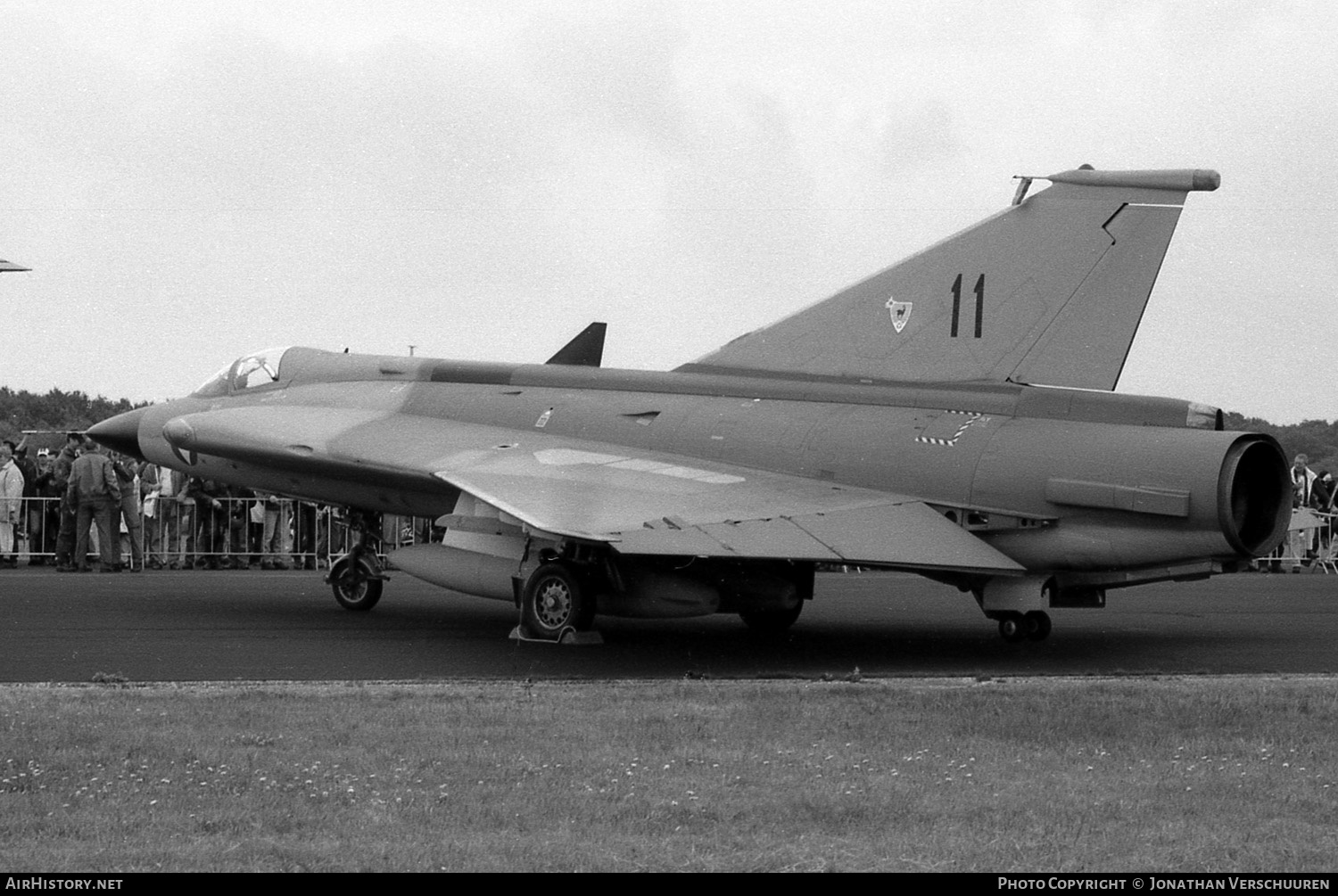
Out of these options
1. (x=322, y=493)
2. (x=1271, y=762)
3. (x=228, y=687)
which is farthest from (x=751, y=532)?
(x=322, y=493)

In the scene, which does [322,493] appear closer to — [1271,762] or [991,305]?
Result: [991,305]

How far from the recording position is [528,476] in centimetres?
1412

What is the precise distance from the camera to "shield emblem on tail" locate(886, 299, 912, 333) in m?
14.6

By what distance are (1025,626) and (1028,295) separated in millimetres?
2894

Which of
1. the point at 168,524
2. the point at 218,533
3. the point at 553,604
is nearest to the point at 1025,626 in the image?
the point at 553,604

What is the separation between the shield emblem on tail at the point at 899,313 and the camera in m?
14.6

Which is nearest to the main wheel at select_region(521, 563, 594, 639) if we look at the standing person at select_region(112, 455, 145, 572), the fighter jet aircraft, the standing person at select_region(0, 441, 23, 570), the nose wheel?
the fighter jet aircraft

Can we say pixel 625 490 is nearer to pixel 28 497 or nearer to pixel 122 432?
pixel 122 432

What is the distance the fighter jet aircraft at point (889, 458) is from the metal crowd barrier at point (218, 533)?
9490 mm

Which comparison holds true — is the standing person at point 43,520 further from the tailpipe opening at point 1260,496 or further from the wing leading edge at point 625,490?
the tailpipe opening at point 1260,496

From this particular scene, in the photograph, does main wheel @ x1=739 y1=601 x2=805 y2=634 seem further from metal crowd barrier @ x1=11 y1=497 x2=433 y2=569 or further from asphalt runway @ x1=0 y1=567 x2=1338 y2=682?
metal crowd barrier @ x1=11 y1=497 x2=433 y2=569

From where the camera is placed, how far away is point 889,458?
13.7 m

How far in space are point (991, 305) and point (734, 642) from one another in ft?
12.7

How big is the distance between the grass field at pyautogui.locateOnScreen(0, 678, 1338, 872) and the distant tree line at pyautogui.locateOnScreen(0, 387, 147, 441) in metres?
66.3
